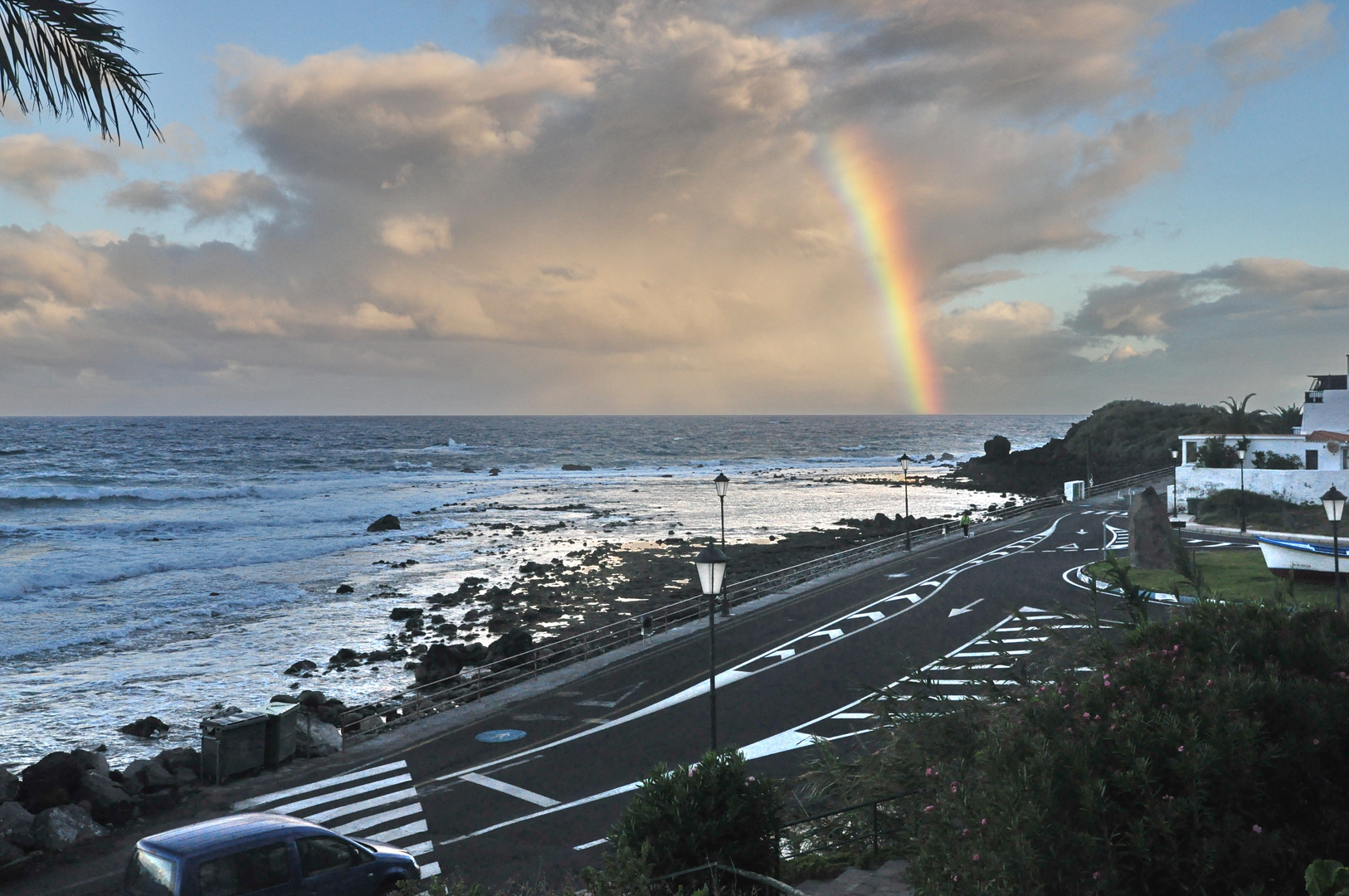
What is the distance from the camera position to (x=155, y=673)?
2952 centimetres

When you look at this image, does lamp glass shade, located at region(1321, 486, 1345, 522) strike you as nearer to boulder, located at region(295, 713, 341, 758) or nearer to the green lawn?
the green lawn

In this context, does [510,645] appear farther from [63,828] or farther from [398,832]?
[63,828]

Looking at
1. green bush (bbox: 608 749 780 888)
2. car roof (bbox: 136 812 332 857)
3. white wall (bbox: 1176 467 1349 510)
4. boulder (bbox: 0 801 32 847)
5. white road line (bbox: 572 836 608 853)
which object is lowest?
white road line (bbox: 572 836 608 853)

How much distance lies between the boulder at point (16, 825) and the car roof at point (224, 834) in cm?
563

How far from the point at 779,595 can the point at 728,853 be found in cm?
2509

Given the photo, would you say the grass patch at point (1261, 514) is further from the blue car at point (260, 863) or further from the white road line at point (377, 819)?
the blue car at point (260, 863)

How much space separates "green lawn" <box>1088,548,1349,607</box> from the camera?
80.5 ft

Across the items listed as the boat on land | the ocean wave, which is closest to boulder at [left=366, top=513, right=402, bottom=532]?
the ocean wave

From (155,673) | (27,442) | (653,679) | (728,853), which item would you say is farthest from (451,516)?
(27,442)

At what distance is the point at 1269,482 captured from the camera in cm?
4584

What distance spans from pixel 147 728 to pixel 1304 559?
109 feet

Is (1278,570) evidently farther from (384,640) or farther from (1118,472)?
(1118,472)

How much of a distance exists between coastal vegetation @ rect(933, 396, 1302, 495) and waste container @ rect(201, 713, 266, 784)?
76.6m

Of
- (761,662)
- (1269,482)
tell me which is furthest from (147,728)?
(1269,482)
